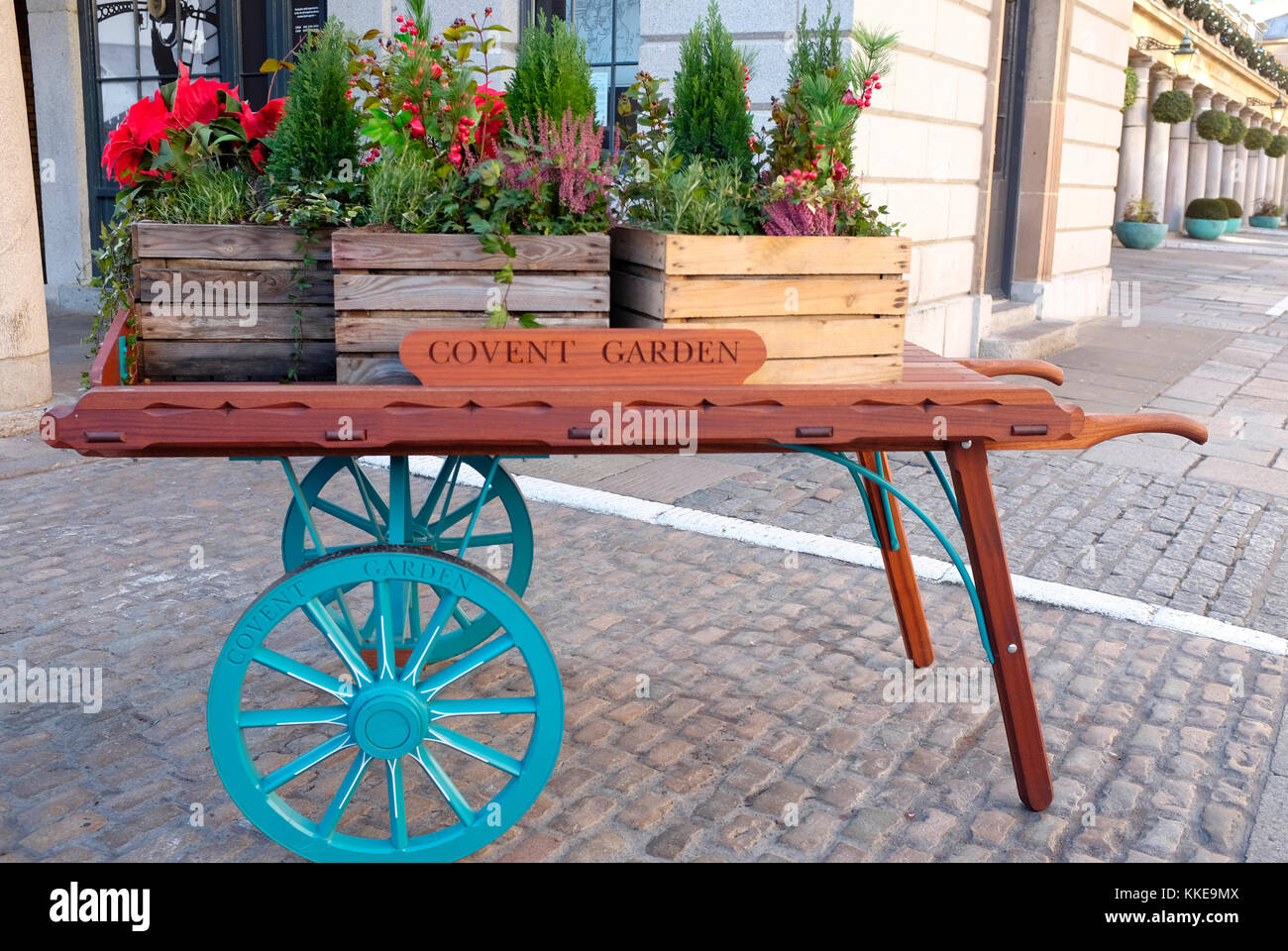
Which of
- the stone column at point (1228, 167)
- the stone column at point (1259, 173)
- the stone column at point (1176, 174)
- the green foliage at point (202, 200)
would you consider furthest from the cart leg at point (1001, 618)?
the stone column at point (1259, 173)

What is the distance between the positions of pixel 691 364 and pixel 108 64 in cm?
1041

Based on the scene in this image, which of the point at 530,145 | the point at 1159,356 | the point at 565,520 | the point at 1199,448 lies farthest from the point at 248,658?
the point at 1159,356

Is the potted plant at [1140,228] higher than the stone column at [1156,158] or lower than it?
lower

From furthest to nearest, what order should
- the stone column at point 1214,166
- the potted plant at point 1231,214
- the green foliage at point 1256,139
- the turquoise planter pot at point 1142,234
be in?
the green foliage at point 1256,139 → the stone column at point 1214,166 → the potted plant at point 1231,214 → the turquoise planter pot at point 1142,234

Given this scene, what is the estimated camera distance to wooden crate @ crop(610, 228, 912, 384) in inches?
99.7

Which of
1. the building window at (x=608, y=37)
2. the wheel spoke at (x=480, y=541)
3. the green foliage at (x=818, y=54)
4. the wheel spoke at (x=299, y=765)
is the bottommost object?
the wheel spoke at (x=299, y=765)

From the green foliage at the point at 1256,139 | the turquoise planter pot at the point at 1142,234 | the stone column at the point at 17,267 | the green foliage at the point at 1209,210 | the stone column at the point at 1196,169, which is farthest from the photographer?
the green foliage at the point at 1256,139

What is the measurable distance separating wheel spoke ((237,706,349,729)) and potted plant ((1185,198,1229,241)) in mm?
30381

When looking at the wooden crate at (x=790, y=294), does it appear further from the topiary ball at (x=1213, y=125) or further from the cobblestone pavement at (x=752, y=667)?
the topiary ball at (x=1213, y=125)

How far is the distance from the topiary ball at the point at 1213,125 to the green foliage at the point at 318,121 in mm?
32745

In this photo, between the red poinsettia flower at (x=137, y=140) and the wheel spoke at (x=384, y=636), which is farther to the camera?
the red poinsettia flower at (x=137, y=140)

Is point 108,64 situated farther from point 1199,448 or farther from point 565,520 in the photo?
point 1199,448

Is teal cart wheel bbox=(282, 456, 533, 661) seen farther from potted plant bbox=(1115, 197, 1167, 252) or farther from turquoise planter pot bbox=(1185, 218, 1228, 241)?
turquoise planter pot bbox=(1185, 218, 1228, 241)

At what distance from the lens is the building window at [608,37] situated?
26.0 ft
